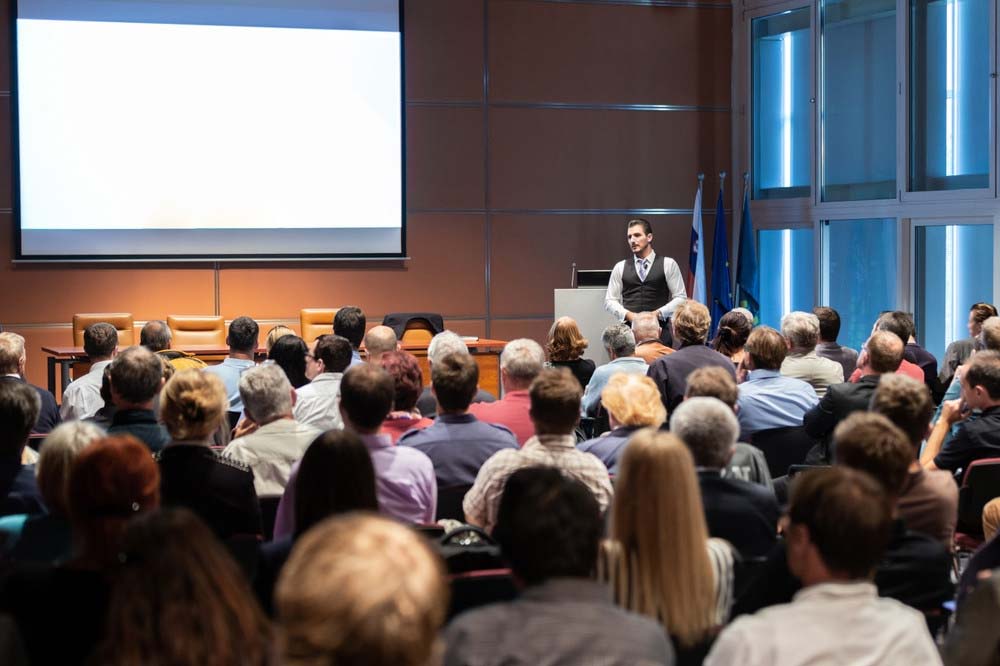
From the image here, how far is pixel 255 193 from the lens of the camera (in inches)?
370

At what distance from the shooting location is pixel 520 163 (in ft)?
33.2

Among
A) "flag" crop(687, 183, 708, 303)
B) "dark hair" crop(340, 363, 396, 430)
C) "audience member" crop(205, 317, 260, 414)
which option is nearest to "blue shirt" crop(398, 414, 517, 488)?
"dark hair" crop(340, 363, 396, 430)

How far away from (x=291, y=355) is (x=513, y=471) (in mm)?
2501

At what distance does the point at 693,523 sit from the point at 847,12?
8.14 m

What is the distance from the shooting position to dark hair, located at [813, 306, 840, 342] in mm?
6383

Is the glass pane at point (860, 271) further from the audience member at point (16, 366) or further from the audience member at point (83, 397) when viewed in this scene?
the audience member at point (16, 366)

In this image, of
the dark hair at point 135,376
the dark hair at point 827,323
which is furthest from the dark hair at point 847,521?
the dark hair at point 827,323

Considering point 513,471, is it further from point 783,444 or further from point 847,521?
point 783,444

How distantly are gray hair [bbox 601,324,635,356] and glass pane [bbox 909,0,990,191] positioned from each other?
154 inches

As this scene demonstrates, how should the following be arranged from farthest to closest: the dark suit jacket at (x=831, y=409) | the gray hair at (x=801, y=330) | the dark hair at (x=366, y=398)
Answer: the gray hair at (x=801, y=330), the dark suit jacket at (x=831, y=409), the dark hair at (x=366, y=398)

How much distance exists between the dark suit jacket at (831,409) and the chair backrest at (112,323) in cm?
543

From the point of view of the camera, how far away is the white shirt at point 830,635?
1.93 meters

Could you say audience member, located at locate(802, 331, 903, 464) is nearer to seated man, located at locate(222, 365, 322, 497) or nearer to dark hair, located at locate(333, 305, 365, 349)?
seated man, located at locate(222, 365, 322, 497)

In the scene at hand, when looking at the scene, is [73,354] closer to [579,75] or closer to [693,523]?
[579,75]
